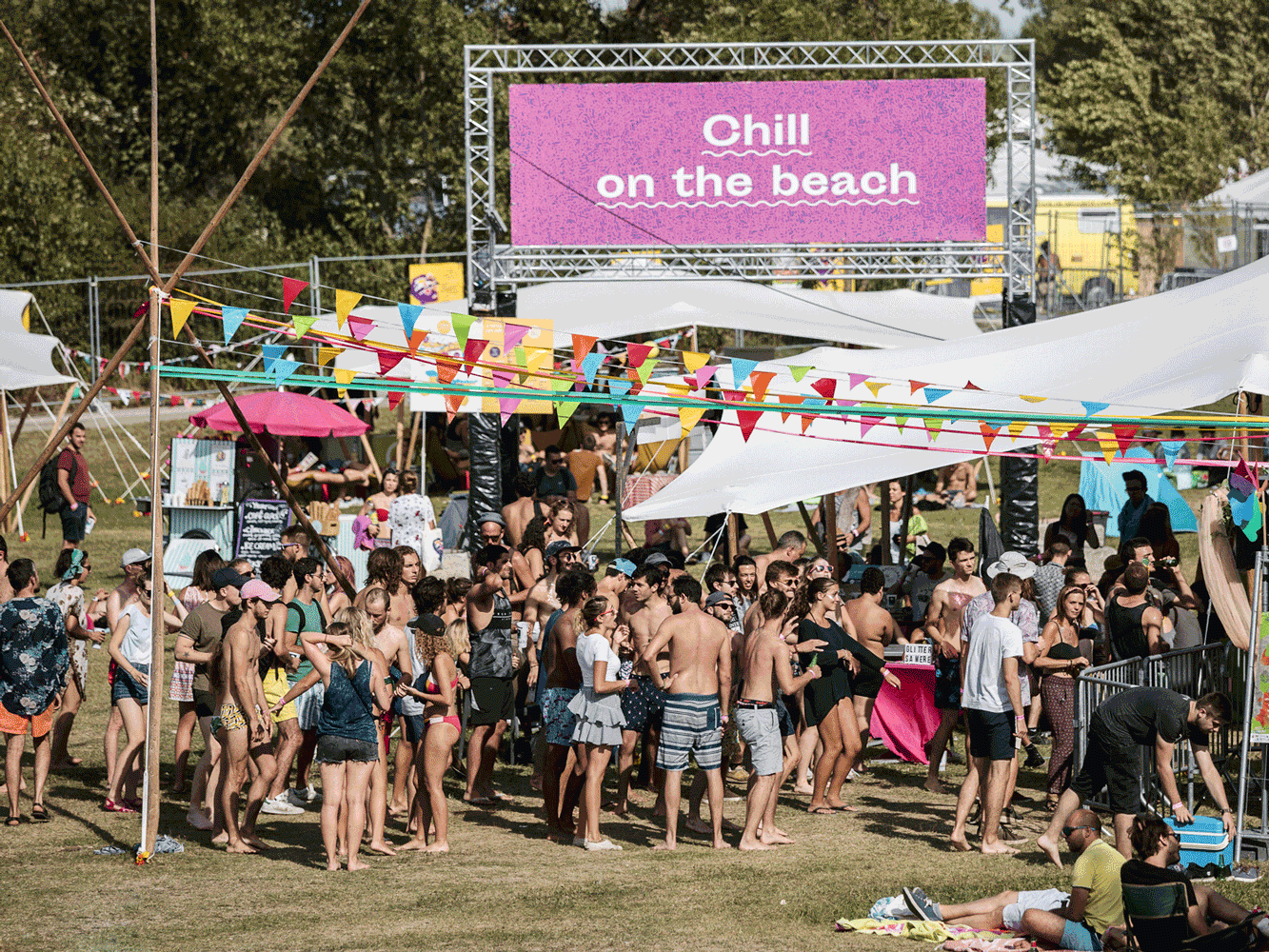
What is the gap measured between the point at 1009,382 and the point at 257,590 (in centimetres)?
567

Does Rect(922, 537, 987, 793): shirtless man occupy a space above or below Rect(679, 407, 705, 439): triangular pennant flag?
below

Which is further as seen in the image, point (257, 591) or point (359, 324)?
point (359, 324)

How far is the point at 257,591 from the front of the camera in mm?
8570

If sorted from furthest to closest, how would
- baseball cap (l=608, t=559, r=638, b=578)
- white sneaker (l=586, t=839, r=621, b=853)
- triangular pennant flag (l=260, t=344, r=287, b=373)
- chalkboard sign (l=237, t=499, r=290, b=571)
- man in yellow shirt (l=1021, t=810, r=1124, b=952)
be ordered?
chalkboard sign (l=237, t=499, r=290, b=571), baseball cap (l=608, t=559, r=638, b=578), triangular pennant flag (l=260, t=344, r=287, b=373), white sneaker (l=586, t=839, r=621, b=853), man in yellow shirt (l=1021, t=810, r=1124, b=952)

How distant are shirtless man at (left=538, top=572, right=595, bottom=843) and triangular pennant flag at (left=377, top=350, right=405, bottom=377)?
182 centimetres

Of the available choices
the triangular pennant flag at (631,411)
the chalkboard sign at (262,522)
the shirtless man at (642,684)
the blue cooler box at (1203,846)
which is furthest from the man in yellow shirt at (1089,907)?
the chalkboard sign at (262,522)

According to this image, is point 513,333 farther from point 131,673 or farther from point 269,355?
point 131,673

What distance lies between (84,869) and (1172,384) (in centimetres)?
720

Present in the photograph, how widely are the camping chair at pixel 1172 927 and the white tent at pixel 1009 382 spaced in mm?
3740

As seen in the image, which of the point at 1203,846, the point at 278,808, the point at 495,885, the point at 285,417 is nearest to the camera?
the point at 1203,846

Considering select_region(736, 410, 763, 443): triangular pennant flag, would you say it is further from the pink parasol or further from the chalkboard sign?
the pink parasol

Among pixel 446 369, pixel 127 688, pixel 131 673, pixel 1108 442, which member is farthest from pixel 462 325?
pixel 1108 442

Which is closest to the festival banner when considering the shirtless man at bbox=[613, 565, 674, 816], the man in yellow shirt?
the shirtless man at bbox=[613, 565, 674, 816]

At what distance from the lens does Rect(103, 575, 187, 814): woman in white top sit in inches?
371
